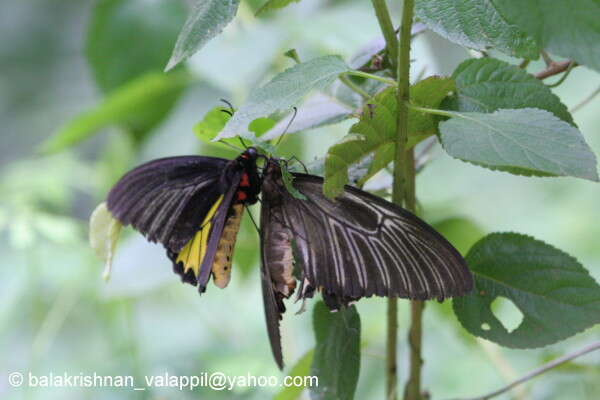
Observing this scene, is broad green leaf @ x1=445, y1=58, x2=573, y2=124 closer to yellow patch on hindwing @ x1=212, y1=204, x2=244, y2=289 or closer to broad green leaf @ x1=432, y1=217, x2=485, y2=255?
yellow patch on hindwing @ x1=212, y1=204, x2=244, y2=289

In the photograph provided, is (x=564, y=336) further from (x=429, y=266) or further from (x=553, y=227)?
(x=553, y=227)

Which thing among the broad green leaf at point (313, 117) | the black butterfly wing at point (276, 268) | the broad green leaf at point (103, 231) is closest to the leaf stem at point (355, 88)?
the broad green leaf at point (313, 117)

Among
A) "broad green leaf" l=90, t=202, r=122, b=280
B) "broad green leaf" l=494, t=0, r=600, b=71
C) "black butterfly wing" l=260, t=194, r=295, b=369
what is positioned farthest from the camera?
"broad green leaf" l=90, t=202, r=122, b=280

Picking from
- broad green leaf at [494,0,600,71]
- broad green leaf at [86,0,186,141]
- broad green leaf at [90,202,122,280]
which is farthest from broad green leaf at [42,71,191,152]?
Result: broad green leaf at [494,0,600,71]

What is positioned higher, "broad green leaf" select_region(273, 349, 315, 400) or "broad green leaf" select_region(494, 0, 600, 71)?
"broad green leaf" select_region(494, 0, 600, 71)

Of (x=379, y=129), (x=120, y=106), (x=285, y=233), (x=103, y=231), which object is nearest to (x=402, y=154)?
(x=379, y=129)

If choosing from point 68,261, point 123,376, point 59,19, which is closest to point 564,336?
point 123,376

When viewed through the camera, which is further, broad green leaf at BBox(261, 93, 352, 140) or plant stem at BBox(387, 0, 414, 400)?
Result: broad green leaf at BBox(261, 93, 352, 140)

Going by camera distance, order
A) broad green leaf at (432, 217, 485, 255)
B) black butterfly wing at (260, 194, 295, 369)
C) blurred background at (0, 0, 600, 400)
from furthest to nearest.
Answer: blurred background at (0, 0, 600, 400), broad green leaf at (432, 217, 485, 255), black butterfly wing at (260, 194, 295, 369)
